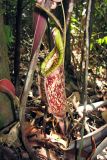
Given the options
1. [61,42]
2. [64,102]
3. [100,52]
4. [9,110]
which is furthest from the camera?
[100,52]

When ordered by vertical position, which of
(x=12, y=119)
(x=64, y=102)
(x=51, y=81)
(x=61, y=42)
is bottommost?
(x=12, y=119)

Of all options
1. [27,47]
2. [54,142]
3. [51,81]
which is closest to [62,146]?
[54,142]

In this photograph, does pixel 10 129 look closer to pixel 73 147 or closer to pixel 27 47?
pixel 73 147

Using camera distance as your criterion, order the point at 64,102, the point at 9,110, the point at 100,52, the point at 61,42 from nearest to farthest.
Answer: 1. the point at 61,42
2. the point at 64,102
3. the point at 9,110
4. the point at 100,52

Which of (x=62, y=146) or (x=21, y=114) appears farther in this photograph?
(x=62, y=146)

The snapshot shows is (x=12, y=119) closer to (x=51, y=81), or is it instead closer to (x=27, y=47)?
(x=51, y=81)

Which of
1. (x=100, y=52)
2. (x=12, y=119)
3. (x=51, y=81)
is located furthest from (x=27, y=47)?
(x=51, y=81)

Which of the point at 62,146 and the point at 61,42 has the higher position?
the point at 61,42
